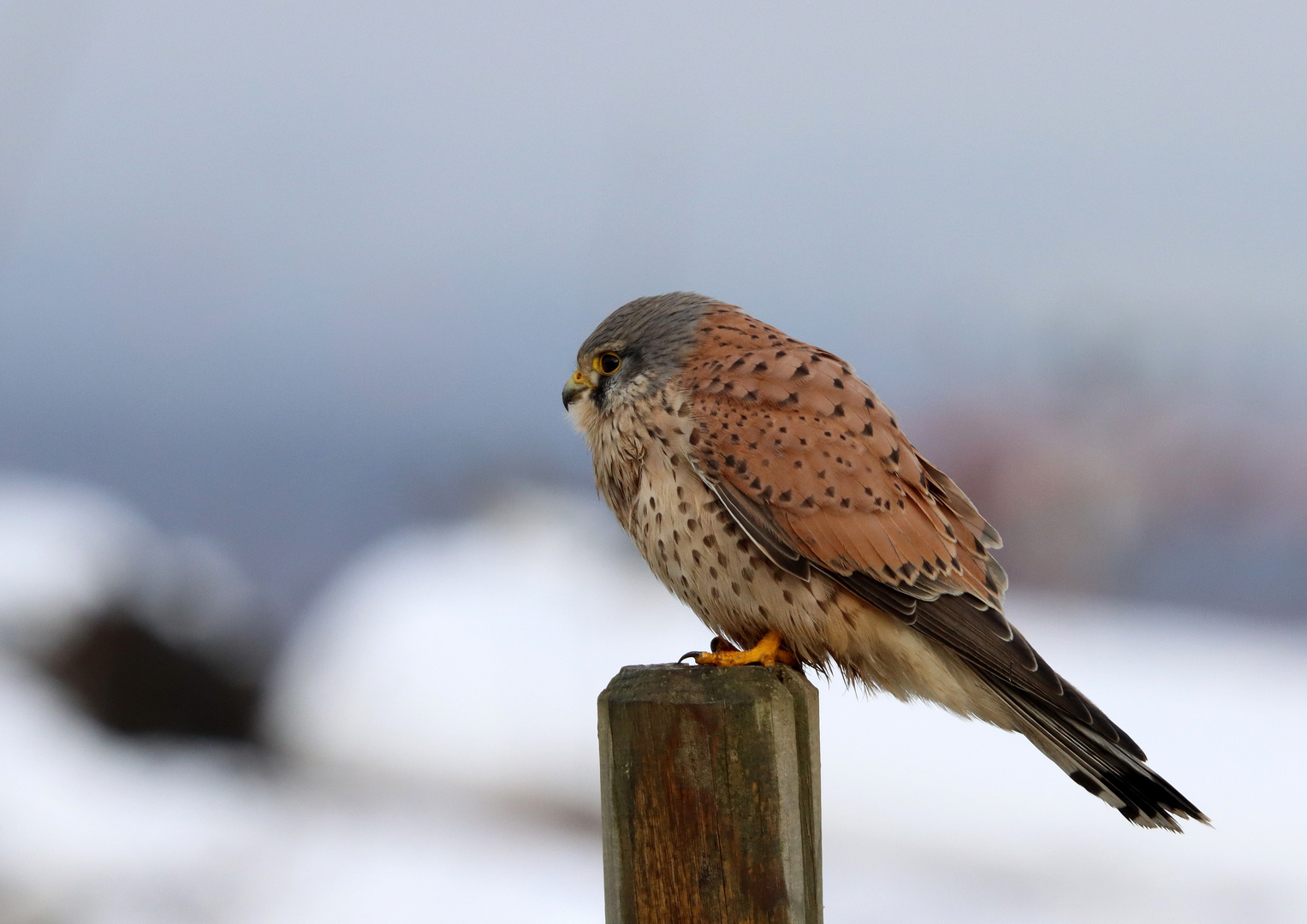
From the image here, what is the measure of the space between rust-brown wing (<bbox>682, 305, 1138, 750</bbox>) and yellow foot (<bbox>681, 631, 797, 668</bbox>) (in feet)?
0.52

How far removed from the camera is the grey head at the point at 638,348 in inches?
96.5

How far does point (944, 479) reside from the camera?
2.50m

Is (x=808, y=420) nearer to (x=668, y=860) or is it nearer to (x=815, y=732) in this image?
(x=815, y=732)

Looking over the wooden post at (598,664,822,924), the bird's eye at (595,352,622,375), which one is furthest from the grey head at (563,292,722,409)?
the wooden post at (598,664,822,924)

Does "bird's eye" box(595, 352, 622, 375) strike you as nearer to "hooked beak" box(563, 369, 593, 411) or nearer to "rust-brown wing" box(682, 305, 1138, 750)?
"hooked beak" box(563, 369, 593, 411)

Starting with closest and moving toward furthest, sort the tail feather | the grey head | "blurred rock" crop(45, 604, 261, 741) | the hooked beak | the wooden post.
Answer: the wooden post < the tail feather < the grey head < the hooked beak < "blurred rock" crop(45, 604, 261, 741)

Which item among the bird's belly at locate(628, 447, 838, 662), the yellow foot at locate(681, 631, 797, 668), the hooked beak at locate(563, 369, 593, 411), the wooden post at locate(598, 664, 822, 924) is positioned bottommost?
the wooden post at locate(598, 664, 822, 924)

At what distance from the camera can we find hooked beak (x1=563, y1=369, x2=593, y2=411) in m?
2.59

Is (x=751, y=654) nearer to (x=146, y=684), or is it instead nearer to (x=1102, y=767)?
(x=1102, y=767)

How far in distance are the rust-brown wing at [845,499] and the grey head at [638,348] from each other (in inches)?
2.7

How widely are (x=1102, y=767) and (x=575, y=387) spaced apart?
4.24 feet

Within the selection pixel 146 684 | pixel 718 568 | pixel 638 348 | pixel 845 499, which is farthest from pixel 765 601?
pixel 146 684

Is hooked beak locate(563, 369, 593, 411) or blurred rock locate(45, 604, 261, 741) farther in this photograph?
blurred rock locate(45, 604, 261, 741)

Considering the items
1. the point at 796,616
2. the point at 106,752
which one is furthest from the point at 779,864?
the point at 106,752
